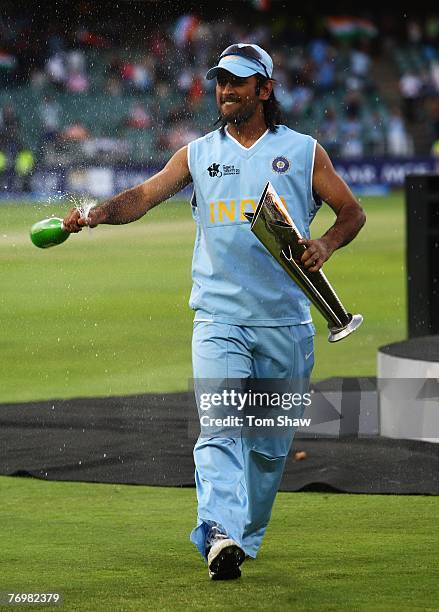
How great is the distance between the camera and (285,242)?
5098mm

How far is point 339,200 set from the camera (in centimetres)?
544

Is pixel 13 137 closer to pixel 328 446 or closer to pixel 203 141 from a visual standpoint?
pixel 328 446

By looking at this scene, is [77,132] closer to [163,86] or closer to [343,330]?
[163,86]

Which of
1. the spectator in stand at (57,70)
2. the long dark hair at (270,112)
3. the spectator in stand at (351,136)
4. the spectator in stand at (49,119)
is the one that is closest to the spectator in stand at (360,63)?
the spectator in stand at (351,136)

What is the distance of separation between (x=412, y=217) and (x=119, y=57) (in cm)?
2446

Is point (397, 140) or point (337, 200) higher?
point (337, 200)

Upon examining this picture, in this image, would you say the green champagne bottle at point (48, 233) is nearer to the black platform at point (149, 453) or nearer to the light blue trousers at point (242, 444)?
the light blue trousers at point (242, 444)

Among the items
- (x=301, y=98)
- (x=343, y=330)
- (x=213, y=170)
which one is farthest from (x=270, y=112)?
(x=301, y=98)

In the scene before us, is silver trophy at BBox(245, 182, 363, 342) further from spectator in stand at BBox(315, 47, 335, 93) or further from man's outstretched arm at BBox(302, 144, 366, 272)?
spectator in stand at BBox(315, 47, 335, 93)

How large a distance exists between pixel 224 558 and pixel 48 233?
136 centimetres

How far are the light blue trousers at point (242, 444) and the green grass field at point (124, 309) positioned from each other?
184 inches

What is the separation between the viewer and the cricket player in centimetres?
528

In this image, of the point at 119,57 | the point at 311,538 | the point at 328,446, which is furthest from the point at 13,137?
the point at 311,538

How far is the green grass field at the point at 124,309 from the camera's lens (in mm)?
11047
